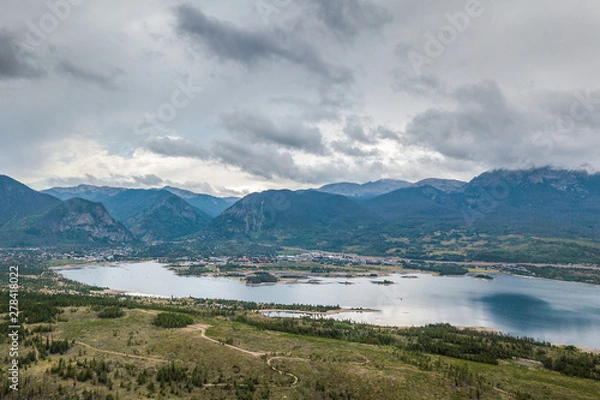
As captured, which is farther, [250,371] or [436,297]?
[436,297]

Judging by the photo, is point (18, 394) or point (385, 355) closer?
point (18, 394)

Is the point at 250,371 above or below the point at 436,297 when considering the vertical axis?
above

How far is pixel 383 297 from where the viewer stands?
446 ft

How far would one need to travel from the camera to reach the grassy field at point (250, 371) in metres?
37.3

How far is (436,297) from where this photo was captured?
13862cm

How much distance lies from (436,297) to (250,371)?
364 ft

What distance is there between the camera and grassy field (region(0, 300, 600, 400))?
123 ft

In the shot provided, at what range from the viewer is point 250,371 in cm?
4212

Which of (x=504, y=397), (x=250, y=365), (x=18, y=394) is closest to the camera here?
(x=18, y=394)

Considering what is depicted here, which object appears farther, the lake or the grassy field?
the lake

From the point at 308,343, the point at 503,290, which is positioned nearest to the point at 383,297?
the point at 503,290

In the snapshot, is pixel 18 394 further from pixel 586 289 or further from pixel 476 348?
pixel 586 289

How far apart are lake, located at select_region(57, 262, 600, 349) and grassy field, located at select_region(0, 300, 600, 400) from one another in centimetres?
4881

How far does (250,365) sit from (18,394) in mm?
20929
